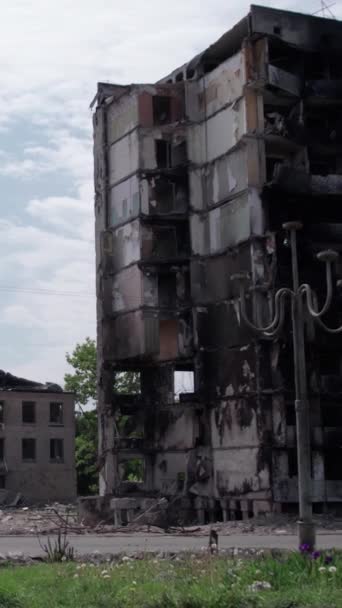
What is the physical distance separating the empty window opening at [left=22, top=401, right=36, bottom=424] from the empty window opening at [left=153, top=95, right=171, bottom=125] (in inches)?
1146

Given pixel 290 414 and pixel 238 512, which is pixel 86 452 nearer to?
pixel 238 512

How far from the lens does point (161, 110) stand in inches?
2219

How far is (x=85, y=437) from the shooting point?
86.6 meters

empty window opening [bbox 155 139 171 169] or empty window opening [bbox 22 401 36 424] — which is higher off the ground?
empty window opening [bbox 155 139 171 169]

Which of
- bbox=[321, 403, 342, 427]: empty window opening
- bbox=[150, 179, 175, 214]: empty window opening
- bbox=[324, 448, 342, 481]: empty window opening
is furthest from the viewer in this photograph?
bbox=[150, 179, 175, 214]: empty window opening

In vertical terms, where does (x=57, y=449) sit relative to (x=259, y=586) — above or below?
above

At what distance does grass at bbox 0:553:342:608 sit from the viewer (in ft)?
41.5

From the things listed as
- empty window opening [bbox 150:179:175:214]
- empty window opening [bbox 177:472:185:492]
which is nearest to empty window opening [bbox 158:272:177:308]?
empty window opening [bbox 150:179:175:214]

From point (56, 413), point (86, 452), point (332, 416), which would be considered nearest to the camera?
point (332, 416)

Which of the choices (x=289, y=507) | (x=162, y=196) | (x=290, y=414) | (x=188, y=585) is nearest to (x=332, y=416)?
(x=290, y=414)

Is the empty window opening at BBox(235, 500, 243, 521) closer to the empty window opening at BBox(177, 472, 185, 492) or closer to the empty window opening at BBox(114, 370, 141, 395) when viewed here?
the empty window opening at BBox(177, 472, 185, 492)

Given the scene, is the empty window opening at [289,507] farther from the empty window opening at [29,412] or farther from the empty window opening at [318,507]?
the empty window opening at [29,412]

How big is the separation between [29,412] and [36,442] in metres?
2.45

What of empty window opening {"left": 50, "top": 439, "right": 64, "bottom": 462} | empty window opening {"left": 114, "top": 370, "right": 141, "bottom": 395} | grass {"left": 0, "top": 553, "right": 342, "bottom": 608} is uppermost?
empty window opening {"left": 114, "top": 370, "right": 141, "bottom": 395}
